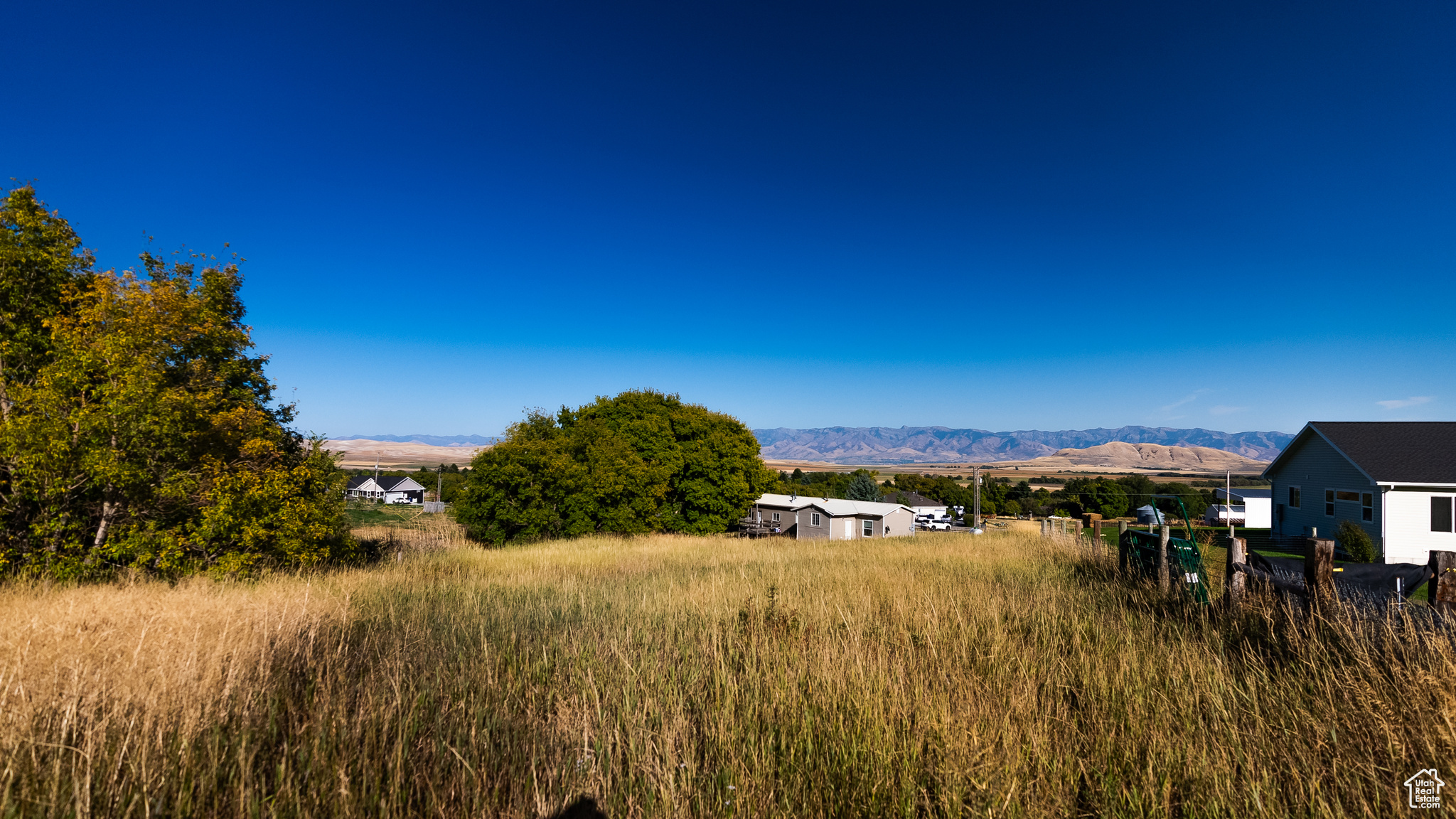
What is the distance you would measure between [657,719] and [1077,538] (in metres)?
13.9

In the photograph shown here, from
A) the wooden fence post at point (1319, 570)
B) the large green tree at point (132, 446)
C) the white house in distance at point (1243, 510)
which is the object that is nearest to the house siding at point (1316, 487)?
the white house in distance at point (1243, 510)

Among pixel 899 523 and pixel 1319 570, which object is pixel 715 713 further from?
pixel 899 523

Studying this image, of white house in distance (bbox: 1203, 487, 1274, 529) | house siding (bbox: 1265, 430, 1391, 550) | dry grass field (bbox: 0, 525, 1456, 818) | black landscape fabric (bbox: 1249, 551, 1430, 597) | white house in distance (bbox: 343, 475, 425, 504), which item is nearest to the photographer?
dry grass field (bbox: 0, 525, 1456, 818)

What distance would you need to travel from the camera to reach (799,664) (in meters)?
4.50

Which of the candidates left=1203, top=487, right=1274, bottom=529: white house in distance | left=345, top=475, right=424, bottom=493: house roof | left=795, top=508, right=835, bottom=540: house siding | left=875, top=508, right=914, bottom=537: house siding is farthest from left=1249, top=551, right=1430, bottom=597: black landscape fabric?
left=345, top=475, right=424, bottom=493: house roof

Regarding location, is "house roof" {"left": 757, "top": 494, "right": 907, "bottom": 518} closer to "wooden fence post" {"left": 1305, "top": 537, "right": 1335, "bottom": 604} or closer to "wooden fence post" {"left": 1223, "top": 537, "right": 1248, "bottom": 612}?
"wooden fence post" {"left": 1223, "top": 537, "right": 1248, "bottom": 612}

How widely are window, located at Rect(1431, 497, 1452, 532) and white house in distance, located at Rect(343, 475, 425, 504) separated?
10765 cm

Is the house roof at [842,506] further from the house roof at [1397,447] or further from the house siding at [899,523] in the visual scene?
the house roof at [1397,447]

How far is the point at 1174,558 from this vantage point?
8172 millimetres

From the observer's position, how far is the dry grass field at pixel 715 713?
280 centimetres

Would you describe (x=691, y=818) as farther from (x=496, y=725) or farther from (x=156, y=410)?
(x=156, y=410)

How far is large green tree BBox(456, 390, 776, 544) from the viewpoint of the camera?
27125mm

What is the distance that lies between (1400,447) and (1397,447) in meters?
0.07

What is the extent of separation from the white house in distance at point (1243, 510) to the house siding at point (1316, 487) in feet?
35.4
